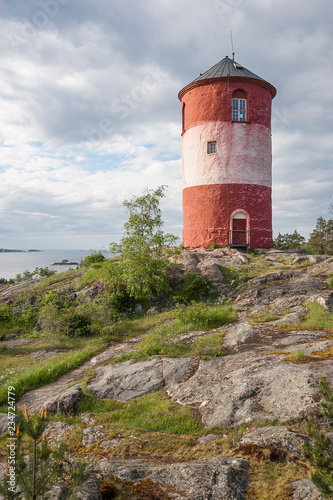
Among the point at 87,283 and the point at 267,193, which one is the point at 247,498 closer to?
the point at 87,283

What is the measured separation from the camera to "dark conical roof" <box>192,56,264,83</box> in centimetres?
2341

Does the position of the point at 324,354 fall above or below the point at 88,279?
below

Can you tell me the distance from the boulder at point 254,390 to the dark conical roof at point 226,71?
21281 mm

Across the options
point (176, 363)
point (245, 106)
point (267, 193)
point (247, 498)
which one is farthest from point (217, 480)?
point (245, 106)

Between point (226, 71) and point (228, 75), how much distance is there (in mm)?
795

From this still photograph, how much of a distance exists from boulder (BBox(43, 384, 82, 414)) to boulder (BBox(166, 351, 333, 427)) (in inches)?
78.8

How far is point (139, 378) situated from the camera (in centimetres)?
811

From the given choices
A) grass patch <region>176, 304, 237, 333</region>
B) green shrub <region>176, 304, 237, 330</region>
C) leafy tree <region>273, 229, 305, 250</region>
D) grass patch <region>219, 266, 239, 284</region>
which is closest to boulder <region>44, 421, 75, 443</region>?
grass patch <region>176, 304, 237, 333</region>

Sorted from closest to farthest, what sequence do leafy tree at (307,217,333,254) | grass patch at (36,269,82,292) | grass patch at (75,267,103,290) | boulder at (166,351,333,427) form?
boulder at (166,351,333,427) → grass patch at (75,267,103,290) → grass patch at (36,269,82,292) → leafy tree at (307,217,333,254)

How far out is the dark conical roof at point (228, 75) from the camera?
23125 mm

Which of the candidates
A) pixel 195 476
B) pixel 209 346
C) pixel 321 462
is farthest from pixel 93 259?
pixel 321 462

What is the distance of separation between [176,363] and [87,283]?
10.8 metres

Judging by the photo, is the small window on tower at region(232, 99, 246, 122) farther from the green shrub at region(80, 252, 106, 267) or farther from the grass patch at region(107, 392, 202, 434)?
the grass patch at region(107, 392, 202, 434)

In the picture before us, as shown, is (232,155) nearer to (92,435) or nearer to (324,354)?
(324,354)
